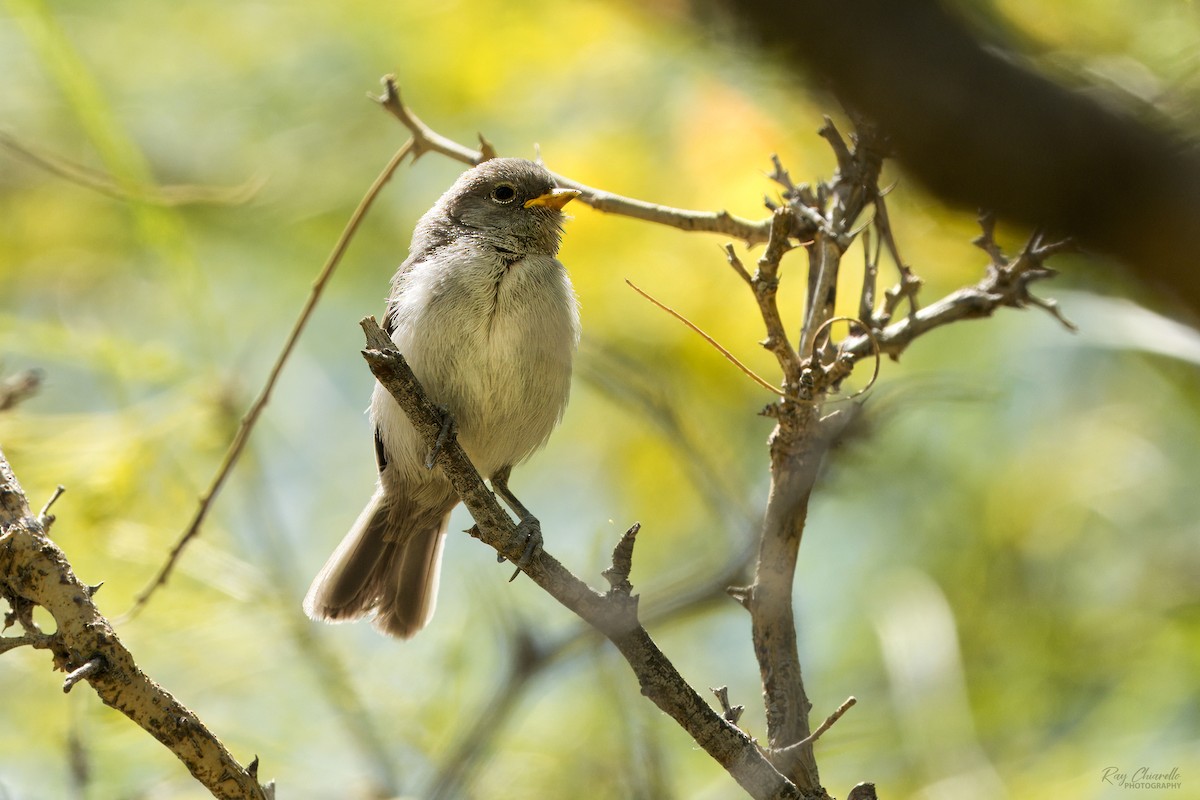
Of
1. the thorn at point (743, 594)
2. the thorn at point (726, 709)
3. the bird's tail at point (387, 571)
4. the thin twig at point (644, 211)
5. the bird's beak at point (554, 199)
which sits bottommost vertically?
the thorn at point (726, 709)

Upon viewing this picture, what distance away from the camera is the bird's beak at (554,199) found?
4285 mm

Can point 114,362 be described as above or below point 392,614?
above

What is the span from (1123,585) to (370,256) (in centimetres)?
470

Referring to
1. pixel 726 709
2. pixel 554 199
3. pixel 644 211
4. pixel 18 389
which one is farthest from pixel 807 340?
pixel 18 389

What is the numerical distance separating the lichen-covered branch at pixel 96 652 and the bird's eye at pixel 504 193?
8.22ft

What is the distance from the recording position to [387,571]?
4496 mm

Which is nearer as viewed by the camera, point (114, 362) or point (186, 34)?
point (114, 362)

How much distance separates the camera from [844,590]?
6.50m

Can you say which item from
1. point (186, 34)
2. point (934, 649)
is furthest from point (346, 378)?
point (934, 649)

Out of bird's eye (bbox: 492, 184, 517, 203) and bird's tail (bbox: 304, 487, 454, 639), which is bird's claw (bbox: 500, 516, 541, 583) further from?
bird's eye (bbox: 492, 184, 517, 203)

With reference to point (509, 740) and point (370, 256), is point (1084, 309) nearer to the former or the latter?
point (509, 740)

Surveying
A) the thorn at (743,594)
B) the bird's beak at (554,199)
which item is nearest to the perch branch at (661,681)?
the thorn at (743,594)

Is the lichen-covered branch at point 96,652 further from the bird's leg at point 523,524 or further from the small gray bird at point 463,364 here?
the small gray bird at point 463,364

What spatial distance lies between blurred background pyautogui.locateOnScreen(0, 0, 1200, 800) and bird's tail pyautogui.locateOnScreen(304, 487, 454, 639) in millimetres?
413
